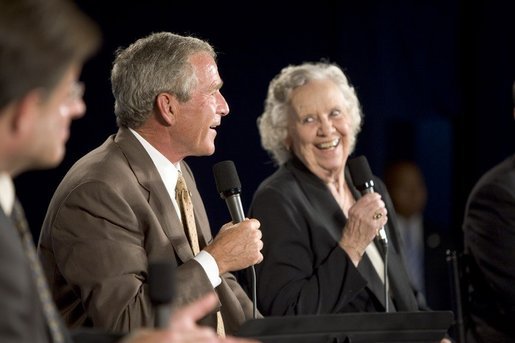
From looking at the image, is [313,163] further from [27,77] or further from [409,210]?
[27,77]

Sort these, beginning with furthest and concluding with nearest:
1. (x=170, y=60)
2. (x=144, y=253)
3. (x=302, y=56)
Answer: (x=302, y=56)
(x=170, y=60)
(x=144, y=253)

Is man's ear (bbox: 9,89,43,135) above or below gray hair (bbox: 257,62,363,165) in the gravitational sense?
above

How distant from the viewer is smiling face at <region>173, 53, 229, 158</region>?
3.21 m

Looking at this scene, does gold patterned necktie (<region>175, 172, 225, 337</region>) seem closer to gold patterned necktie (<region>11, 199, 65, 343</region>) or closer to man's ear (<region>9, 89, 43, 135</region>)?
gold patterned necktie (<region>11, 199, 65, 343</region>)

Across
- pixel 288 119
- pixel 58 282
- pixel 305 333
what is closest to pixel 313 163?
pixel 288 119

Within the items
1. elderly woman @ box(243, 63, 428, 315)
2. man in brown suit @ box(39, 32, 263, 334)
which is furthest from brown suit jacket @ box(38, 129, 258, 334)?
elderly woman @ box(243, 63, 428, 315)

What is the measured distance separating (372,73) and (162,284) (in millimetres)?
3832

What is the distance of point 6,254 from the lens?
67.9 inches

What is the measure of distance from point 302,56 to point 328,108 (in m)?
1.40

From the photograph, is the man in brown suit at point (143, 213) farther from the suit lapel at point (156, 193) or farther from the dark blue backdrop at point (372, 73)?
the dark blue backdrop at point (372, 73)

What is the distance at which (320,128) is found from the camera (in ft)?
13.0

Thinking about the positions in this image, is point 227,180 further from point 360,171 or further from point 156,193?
point 360,171

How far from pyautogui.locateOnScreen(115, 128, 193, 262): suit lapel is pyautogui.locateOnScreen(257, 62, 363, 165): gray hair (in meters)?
0.99

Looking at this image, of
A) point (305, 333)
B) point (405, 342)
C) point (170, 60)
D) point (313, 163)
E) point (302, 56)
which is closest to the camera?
point (305, 333)
